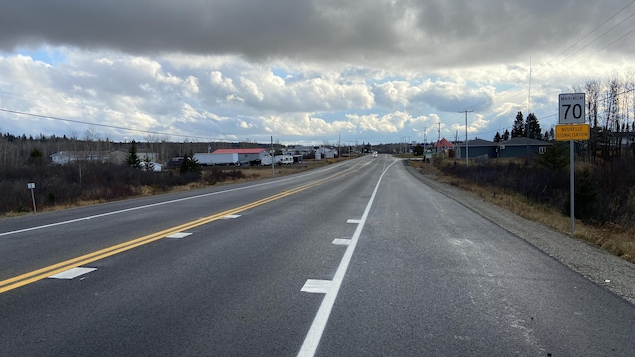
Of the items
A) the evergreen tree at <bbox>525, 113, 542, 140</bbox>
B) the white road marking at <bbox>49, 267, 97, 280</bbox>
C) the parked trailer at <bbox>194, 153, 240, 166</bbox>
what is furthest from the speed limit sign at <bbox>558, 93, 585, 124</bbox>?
the evergreen tree at <bbox>525, 113, 542, 140</bbox>

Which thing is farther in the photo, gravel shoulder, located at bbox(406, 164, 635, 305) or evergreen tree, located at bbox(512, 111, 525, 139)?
evergreen tree, located at bbox(512, 111, 525, 139)

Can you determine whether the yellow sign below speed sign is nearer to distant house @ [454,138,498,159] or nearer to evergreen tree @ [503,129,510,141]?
distant house @ [454,138,498,159]

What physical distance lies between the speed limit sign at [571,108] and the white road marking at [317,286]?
7968 millimetres

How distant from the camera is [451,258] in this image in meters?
7.64

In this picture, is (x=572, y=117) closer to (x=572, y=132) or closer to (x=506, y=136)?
(x=572, y=132)

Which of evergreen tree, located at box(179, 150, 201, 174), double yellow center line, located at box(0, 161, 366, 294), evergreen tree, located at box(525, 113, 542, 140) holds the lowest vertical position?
double yellow center line, located at box(0, 161, 366, 294)

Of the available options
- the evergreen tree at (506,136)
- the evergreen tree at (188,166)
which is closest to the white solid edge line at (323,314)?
the evergreen tree at (188,166)

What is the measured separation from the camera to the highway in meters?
4.03

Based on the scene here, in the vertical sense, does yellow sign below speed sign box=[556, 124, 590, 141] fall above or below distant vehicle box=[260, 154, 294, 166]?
above

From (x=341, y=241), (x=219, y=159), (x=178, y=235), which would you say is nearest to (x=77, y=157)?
(x=178, y=235)

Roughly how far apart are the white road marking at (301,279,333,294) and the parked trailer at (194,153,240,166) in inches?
4127

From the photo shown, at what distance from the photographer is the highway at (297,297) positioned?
4.03 m

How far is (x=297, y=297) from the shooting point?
5352 millimetres

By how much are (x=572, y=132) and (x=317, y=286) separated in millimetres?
8267
